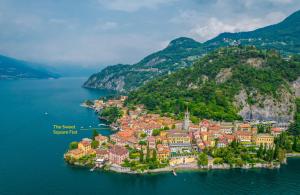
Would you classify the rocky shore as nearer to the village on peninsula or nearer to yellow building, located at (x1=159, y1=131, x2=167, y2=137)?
the village on peninsula

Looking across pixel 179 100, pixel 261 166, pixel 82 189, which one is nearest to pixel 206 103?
pixel 179 100

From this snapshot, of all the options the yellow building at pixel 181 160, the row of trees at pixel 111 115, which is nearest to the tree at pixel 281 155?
→ the yellow building at pixel 181 160

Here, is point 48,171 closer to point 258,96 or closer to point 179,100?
point 179,100

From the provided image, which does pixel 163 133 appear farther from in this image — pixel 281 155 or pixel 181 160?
pixel 281 155

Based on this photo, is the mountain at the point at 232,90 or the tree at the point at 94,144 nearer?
the tree at the point at 94,144

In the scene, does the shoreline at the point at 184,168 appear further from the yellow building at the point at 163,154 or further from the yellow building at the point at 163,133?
the yellow building at the point at 163,133

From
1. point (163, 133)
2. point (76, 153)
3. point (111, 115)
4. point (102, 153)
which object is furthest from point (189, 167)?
point (111, 115)

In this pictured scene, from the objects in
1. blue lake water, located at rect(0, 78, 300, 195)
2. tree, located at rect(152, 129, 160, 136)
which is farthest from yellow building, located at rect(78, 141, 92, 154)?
tree, located at rect(152, 129, 160, 136)
